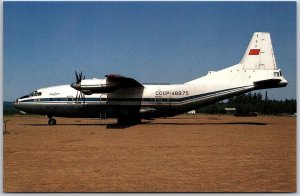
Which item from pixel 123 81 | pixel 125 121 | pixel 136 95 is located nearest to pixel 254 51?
pixel 123 81

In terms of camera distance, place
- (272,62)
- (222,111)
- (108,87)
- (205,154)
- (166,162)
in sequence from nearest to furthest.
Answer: (166,162), (205,154), (272,62), (108,87), (222,111)

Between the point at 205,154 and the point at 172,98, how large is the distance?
12.2 m

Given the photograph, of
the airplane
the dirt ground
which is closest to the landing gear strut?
the airplane

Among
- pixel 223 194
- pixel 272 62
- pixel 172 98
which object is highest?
pixel 272 62

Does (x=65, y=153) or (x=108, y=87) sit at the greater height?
(x=108, y=87)

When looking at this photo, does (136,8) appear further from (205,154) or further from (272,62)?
(272,62)

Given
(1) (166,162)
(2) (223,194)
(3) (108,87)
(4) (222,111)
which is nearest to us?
(2) (223,194)

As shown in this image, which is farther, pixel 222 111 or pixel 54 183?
pixel 222 111

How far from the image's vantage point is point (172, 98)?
24078 mm

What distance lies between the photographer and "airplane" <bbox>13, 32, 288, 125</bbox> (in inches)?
890

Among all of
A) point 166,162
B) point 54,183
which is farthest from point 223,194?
point 54,183

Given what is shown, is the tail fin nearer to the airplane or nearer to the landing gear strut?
the airplane

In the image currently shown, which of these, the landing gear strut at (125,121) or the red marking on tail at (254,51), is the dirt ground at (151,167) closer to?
the red marking on tail at (254,51)

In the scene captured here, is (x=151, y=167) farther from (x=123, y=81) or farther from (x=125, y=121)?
(x=125, y=121)
